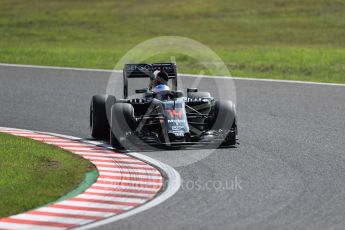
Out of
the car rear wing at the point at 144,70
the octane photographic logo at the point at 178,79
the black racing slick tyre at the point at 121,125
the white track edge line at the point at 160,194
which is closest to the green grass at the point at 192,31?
the octane photographic logo at the point at 178,79

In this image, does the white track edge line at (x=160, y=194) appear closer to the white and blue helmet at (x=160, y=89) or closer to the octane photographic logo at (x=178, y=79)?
the octane photographic logo at (x=178, y=79)

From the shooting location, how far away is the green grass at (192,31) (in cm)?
2803

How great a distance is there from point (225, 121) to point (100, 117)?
2.25m

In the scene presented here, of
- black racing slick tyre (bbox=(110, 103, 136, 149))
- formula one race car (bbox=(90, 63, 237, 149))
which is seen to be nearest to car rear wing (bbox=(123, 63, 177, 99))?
formula one race car (bbox=(90, 63, 237, 149))

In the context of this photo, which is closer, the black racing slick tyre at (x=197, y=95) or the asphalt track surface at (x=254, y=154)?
the asphalt track surface at (x=254, y=154)

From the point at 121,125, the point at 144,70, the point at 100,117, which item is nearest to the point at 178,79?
the point at 144,70

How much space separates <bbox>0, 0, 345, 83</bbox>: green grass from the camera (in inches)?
1104

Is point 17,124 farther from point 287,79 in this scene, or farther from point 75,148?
point 287,79

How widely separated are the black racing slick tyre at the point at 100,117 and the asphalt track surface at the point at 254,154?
0.52 metres

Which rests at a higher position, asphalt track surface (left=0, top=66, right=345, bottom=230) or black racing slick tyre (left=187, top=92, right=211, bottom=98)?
black racing slick tyre (left=187, top=92, right=211, bottom=98)

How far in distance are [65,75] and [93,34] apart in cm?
1762

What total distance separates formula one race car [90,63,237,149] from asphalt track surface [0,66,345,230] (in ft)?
1.01

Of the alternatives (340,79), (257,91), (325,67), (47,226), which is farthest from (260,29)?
(47,226)

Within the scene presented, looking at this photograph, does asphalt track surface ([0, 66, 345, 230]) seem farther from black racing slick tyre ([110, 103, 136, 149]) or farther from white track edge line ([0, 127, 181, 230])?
black racing slick tyre ([110, 103, 136, 149])
